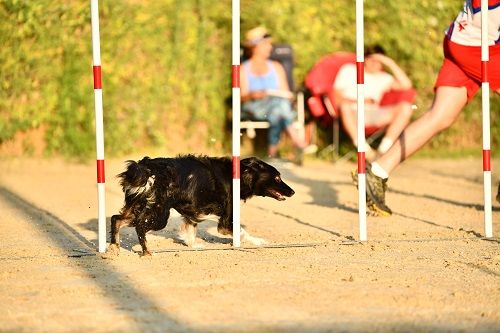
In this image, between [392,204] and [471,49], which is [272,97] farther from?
[471,49]

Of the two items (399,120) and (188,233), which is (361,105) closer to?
(188,233)

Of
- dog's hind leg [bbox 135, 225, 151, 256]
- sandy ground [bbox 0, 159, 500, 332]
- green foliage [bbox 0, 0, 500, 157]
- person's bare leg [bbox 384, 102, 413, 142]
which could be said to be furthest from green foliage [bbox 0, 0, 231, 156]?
dog's hind leg [bbox 135, 225, 151, 256]

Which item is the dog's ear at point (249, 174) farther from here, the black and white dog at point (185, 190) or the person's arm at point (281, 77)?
the person's arm at point (281, 77)

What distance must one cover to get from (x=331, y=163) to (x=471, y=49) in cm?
635

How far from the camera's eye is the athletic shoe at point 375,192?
893 cm

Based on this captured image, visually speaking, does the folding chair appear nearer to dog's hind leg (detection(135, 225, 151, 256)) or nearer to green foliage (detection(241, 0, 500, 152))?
green foliage (detection(241, 0, 500, 152))

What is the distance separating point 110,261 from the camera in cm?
680

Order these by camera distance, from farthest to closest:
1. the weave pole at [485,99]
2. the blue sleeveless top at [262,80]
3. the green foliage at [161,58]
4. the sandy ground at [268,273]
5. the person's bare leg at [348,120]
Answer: the blue sleeveless top at [262,80] < the person's bare leg at [348,120] < the green foliage at [161,58] < the weave pole at [485,99] < the sandy ground at [268,273]

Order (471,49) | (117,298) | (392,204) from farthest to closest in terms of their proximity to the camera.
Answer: (392,204) → (471,49) → (117,298)

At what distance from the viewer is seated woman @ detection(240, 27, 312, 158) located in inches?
559

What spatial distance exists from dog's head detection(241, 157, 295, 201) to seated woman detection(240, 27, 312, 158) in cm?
620

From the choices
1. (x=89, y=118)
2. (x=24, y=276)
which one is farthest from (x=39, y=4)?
(x=24, y=276)

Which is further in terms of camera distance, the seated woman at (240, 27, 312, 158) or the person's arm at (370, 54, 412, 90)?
the seated woman at (240, 27, 312, 158)

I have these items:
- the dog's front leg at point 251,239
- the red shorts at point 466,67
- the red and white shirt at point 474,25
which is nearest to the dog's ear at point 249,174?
the dog's front leg at point 251,239
